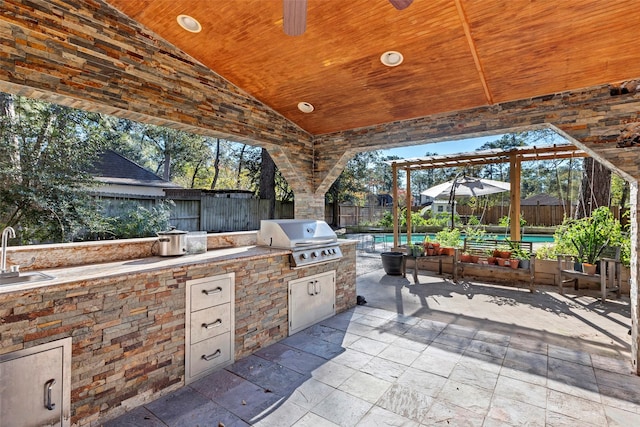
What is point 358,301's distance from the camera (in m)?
4.39

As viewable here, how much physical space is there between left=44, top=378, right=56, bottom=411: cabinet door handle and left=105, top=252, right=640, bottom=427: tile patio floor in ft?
1.28

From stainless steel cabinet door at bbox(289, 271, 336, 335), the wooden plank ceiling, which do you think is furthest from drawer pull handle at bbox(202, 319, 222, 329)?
the wooden plank ceiling

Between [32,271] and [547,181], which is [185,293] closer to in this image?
[32,271]

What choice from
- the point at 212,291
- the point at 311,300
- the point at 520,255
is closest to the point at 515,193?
the point at 520,255

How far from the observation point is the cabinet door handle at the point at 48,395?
1.69 meters

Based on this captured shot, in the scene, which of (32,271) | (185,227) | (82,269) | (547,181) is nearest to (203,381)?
(82,269)

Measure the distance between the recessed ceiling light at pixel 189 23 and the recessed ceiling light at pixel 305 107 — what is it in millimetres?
1486

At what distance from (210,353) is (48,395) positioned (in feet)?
3.44

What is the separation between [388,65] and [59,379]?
3.50 m

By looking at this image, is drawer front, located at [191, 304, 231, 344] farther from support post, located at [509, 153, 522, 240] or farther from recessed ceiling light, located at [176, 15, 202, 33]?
support post, located at [509, 153, 522, 240]

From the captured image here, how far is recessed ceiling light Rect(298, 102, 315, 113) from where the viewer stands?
395 centimetres

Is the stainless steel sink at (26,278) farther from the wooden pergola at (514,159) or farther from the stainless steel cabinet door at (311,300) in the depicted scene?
the wooden pergola at (514,159)

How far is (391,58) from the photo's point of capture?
2.89 meters

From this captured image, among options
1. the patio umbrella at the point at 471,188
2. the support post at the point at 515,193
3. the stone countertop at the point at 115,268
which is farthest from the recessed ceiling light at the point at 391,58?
the patio umbrella at the point at 471,188
